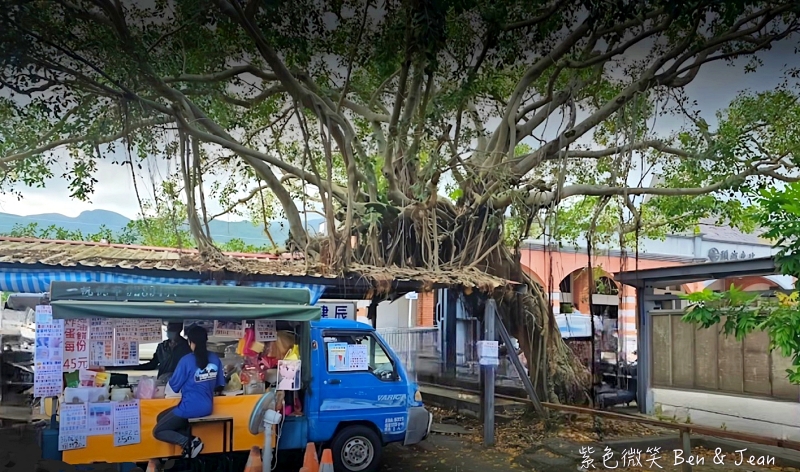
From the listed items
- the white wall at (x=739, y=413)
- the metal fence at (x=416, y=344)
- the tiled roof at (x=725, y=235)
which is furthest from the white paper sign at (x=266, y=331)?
the tiled roof at (x=725, y=235)

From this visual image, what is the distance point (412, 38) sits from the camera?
881cm

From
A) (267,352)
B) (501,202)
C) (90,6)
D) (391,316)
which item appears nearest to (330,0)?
(90,6)

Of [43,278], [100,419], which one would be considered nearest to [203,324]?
[100,419]

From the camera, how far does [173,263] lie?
8469mm

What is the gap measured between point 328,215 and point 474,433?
4240 millimetres

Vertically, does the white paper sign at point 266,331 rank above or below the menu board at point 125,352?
above

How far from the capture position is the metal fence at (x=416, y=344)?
583 inches

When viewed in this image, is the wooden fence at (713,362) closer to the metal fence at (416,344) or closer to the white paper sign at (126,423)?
the metal fence at (416,344)

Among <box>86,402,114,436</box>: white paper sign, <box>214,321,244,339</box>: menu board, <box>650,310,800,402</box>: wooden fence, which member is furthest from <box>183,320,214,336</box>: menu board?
<box>650,310,800,402</box>: wooden fence

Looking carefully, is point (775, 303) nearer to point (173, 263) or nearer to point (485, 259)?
point (485, 259)

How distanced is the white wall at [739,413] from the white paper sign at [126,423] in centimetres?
918

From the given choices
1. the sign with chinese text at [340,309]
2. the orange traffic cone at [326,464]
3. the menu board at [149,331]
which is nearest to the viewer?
the orange traffic cone at [326,464]

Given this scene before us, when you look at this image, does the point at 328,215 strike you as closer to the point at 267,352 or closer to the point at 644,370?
the point at 267,352

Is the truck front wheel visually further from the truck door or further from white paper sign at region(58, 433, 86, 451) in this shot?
white paper sign at region(58, 433, 86, 451)
